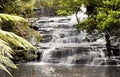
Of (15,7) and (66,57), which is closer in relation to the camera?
(15,7)

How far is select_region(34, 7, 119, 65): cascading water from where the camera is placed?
23.4m

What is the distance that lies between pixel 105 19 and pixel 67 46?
3999 millimetres

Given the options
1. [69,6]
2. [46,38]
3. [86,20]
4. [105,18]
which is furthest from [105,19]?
→ [46,38]

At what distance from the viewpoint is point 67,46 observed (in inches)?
986

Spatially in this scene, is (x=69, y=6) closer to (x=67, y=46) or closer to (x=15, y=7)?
(x=67, y=46)

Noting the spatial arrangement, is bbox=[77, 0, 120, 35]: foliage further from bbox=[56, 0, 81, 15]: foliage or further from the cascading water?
the cascading water

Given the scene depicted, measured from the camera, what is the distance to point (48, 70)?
19.3 m

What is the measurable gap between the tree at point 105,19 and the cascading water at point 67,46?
108 centimetres

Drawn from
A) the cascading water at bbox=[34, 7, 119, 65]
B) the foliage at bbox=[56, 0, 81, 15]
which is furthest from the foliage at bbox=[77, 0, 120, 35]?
the cascading water at bbox=[34, 7, 119, 65]

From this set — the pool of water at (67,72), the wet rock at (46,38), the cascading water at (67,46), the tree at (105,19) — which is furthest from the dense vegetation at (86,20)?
the wet rock at (46,38)

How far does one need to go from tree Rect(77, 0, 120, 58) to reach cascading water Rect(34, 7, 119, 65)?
1084mm

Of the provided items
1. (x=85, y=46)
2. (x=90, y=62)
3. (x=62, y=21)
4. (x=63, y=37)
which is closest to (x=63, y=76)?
(x=90, y=62)

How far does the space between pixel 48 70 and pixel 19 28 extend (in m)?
3.54

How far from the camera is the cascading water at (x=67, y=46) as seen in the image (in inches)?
920
